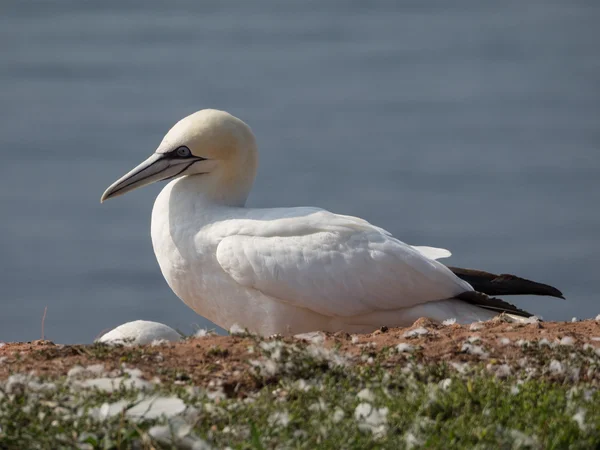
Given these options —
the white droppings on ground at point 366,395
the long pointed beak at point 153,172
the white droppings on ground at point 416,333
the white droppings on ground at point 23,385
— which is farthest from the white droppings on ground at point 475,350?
the long pointed beak at point 153,172

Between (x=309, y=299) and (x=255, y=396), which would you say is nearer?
(x=255, y=396)

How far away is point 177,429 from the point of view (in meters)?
3.66

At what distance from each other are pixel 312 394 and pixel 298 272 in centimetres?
239

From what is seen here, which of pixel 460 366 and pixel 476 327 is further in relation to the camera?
pixel 476 327

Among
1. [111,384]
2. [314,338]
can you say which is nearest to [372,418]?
[111,384]

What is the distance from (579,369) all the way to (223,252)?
2512 mm

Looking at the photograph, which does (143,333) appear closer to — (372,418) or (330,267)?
(330,267)

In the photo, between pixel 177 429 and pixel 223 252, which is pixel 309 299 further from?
pixel 177 429

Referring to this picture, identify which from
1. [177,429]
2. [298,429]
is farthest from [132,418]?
[298,429]

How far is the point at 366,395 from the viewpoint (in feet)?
13.8

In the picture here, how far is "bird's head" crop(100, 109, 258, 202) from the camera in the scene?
23.9ft

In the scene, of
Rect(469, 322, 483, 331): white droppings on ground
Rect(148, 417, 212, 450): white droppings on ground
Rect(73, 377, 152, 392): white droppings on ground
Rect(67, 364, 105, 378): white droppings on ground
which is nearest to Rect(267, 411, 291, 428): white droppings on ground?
Rect(148, 417, 212, 450): white droppings on ground

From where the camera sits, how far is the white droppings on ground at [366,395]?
164 inches

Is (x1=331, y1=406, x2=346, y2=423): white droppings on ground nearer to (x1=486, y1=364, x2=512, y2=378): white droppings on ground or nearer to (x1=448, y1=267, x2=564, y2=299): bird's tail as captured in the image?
(x1=486, y1=364, x2=512, y2=378): white droppings on ground
